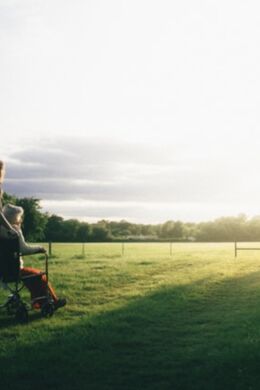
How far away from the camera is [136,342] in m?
10.6

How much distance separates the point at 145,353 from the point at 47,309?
11.9ft

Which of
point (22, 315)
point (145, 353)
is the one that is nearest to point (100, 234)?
point (22, 315)

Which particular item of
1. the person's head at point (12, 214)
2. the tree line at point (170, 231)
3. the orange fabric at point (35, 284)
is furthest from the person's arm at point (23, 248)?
the tree line at point (170, 231)

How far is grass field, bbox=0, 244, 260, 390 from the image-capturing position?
324 inches

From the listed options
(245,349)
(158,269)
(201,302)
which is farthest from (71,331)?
(158,269)

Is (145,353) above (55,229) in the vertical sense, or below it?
below

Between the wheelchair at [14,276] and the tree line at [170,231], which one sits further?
the tree line at [170,231]

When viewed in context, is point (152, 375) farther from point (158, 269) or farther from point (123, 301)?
point (158, 269)

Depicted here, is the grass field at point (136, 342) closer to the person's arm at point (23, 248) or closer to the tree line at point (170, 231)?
the person's arm at point (23, 248)

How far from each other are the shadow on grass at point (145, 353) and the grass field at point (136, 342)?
0.02 metres

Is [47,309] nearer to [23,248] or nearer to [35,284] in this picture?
[35,284]

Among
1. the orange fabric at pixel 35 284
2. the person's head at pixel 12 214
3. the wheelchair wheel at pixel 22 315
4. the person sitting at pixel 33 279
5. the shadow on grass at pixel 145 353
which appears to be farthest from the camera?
the orange fabric at pixel 35 284

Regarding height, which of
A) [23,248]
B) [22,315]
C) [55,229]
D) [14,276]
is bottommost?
[22,315]

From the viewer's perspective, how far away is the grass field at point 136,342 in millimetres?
8219
